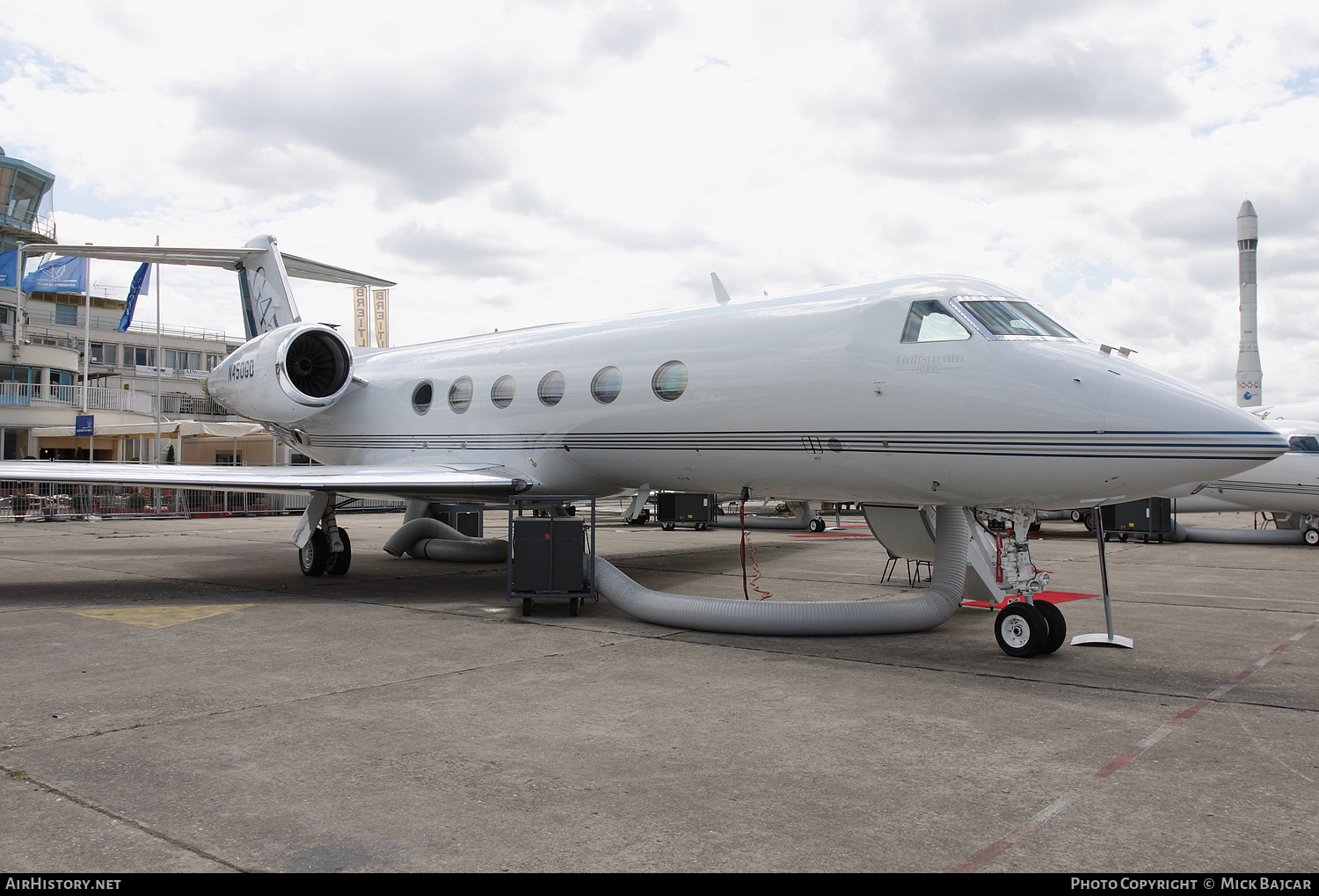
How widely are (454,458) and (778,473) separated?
534cm

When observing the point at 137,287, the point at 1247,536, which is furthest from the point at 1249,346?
the point at 137,287

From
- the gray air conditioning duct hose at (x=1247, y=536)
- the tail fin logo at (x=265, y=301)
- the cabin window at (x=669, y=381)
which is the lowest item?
the gray air conditioning duct hose at (x=1247, y=536)

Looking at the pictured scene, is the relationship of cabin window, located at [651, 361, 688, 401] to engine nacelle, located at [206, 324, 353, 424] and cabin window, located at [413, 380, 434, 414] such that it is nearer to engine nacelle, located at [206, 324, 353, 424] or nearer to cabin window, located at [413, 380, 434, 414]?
cabin window, located at [413, 380, 434, 414]

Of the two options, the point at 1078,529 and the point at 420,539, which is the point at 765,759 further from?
the point at 1078,529

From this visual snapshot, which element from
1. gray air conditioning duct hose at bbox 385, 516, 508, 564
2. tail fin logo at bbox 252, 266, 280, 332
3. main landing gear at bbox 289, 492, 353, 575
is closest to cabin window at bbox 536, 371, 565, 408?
main landing gear at bbox 289, 492, 353, 575

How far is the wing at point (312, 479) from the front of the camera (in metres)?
10.5

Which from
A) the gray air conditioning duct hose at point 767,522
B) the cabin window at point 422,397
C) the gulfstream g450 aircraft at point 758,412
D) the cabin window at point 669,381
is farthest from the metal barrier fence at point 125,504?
the cabin window at point 669,381

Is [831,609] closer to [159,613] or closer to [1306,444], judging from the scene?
[159,613]

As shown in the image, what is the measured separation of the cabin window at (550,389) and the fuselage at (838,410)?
23 millimetres

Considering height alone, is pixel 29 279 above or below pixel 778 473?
above

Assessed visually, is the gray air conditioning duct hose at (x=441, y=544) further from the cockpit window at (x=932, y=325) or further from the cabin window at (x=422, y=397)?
the cockpit window at (x=932, y=325)

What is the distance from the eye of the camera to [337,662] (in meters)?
7.00

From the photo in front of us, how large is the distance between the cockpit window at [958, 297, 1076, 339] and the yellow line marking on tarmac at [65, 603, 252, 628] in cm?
793
